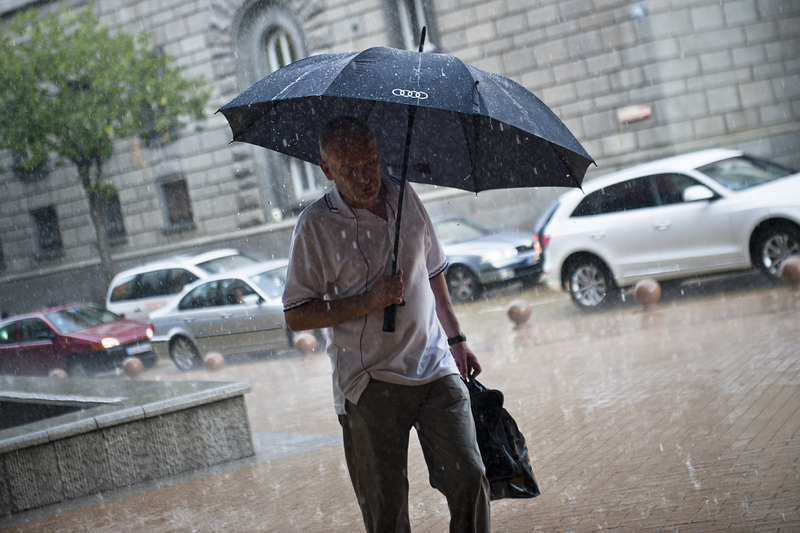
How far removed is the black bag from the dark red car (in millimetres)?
12989

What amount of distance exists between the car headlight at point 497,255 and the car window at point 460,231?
1.13m

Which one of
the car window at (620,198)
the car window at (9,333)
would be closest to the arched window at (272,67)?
the car window at (9,333)

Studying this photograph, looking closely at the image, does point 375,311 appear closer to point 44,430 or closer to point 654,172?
point 44,430

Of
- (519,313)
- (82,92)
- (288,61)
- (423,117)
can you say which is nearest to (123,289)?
(82,92)

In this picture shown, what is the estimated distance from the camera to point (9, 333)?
54.6 feet

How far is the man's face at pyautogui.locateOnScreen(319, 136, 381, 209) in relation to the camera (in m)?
3.10

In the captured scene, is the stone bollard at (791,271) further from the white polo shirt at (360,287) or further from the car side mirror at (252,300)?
the white polo shirt at (360,287)

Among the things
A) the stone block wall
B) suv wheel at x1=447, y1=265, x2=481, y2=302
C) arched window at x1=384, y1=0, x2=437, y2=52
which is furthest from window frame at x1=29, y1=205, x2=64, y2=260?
suv wheel at x1=447, y1=265, x2=481, y2=302

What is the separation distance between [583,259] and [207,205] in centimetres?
1508

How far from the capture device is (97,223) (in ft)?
78.8

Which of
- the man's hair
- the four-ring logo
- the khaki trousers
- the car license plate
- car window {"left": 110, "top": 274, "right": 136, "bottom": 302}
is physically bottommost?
the car license plate

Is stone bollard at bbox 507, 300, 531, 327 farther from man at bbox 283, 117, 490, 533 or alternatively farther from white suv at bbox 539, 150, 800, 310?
man at bbox 283, 117, 490, 533

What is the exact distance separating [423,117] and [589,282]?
9.13m

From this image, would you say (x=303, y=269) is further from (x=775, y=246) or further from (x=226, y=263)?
(x=226, y=263)
